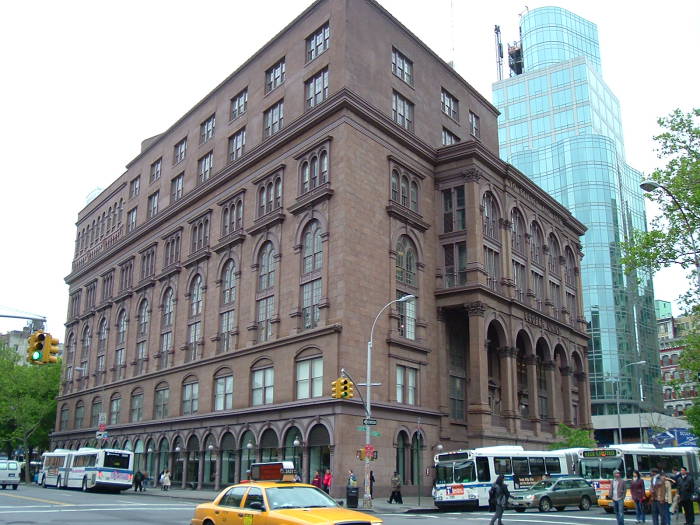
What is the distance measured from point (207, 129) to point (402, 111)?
67.7ft

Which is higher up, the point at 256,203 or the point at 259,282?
the point at 256,203

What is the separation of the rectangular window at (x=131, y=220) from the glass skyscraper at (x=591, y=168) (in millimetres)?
59501

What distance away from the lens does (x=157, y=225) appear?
6919 centimetres

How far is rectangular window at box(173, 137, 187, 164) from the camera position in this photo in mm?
68250

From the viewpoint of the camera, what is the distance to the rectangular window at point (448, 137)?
2307 inches

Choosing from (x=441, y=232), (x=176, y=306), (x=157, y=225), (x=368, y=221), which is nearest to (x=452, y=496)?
(x=368, y=221)

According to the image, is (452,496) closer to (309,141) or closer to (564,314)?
(309,141)

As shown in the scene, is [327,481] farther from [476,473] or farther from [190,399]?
[190,399]

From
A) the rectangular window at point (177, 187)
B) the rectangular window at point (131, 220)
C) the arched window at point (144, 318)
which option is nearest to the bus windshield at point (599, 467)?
the arched window at point (144, 318)

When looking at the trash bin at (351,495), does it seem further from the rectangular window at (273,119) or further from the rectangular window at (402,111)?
the rectangular window at (273,119)

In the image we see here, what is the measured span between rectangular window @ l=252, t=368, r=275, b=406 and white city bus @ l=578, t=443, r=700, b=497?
21.1 metres

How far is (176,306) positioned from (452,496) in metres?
34.2

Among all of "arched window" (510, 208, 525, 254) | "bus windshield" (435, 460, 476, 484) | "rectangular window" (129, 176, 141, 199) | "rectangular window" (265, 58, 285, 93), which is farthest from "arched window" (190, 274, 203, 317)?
"bus windshield" (435, 460, 476, 484)

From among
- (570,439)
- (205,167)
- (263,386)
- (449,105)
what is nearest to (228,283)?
(263,386)
